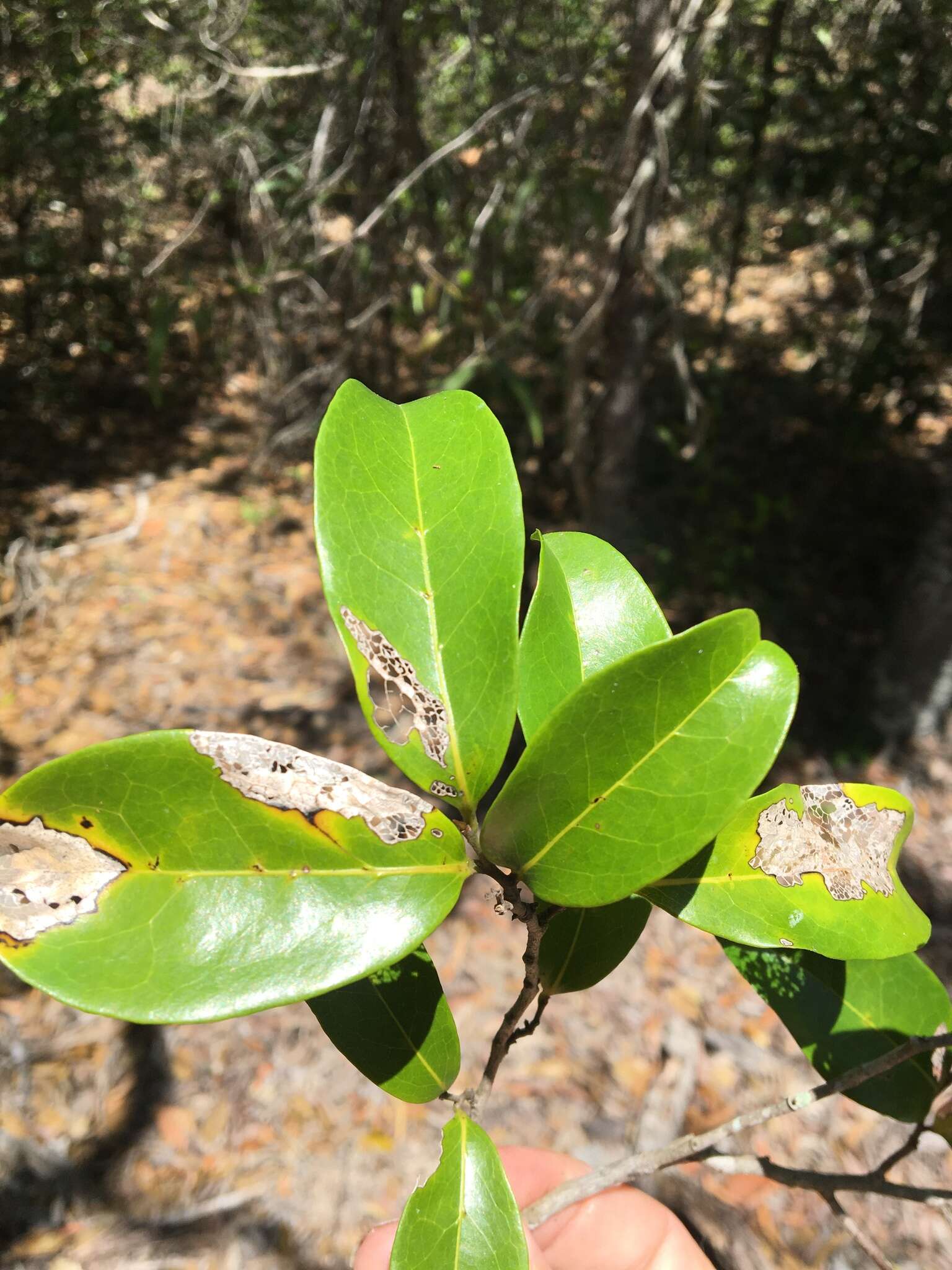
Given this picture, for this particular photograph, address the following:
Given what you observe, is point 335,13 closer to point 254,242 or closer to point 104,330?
point 254,242

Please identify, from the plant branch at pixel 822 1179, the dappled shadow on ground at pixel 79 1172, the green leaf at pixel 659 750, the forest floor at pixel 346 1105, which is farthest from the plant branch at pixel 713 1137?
the dappled shadow on ground at pixel 79 1172

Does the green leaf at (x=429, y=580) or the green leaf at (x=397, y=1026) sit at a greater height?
the green leaf at (x=429, y=580)

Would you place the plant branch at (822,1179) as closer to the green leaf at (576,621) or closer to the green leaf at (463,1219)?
the green leaf at (463,1219)

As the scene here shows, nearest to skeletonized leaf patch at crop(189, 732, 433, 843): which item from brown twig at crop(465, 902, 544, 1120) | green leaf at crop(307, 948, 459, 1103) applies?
brown twig at crop(465, 902, 544, 1120)

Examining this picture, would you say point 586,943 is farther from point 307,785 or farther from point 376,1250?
point 376,1250

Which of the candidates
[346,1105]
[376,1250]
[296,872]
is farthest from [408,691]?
[346,1105]

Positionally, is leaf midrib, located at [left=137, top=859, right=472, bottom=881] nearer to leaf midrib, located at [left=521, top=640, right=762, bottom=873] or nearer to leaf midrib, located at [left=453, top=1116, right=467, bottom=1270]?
leaf midrib, located at [left=521, top=640, right=762, bottom=873]
